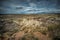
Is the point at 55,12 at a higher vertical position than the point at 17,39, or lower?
higher

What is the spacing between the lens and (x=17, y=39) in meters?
2.74

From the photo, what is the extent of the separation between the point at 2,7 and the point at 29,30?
0.81 m

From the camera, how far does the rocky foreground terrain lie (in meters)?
2.75

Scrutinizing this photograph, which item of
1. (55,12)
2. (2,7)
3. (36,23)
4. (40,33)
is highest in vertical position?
(2,7)

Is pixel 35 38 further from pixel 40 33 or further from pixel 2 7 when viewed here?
pixel 2 7

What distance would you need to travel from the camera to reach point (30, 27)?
9.21 feet

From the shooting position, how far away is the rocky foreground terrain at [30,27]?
9.04ft

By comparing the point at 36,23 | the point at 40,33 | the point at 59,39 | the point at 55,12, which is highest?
the point at 55,12

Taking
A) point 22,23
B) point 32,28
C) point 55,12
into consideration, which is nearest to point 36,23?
point 32,28

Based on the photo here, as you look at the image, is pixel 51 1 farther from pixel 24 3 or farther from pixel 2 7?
pixel 2 7

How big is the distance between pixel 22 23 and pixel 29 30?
0.23 metres

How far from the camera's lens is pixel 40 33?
2.77m

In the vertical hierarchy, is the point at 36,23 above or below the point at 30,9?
below

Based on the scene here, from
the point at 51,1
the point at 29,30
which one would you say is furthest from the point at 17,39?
the point at 51,1
